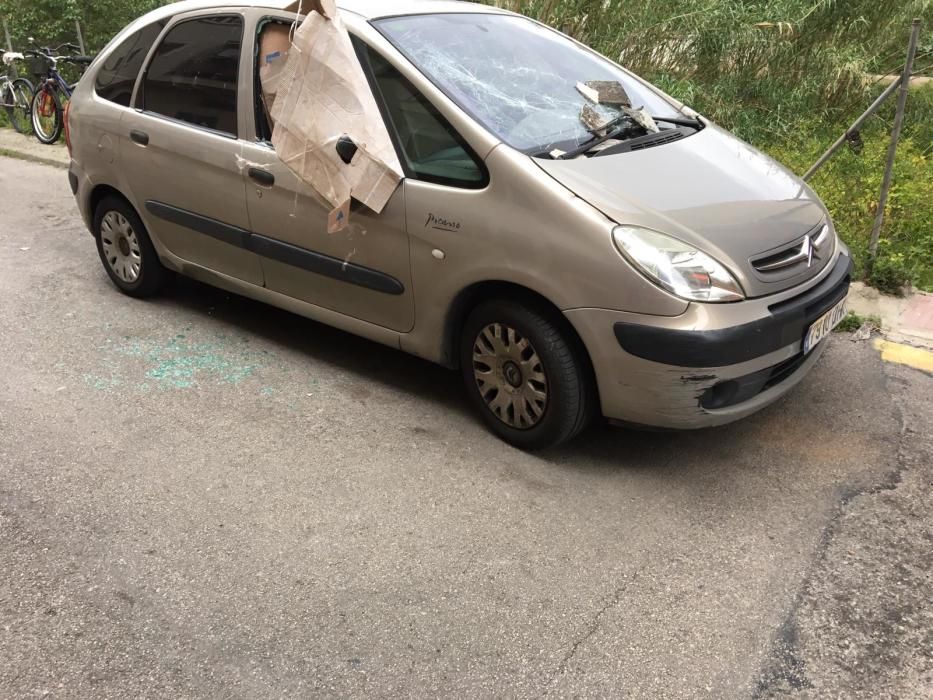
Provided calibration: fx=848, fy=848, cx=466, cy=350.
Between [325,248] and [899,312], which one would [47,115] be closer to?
[325,248]

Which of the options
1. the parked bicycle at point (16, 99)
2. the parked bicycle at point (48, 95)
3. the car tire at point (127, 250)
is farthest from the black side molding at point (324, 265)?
the parked bicycle at point (16, 99)

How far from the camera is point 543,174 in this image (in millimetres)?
3166

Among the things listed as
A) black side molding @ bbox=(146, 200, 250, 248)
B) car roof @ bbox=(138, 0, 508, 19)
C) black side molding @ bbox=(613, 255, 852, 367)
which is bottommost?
black side molding @ bbox=(146, 200, 250, 248)

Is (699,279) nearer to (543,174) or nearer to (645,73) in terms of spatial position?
(543,174)

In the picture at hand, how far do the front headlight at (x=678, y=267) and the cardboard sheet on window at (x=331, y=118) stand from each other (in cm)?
106

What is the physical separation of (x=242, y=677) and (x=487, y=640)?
27.9 inches

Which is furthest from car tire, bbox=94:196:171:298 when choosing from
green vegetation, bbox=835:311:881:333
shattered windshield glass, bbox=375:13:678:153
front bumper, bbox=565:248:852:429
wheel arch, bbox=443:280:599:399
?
green vegetation, bbox=835:311:881:333

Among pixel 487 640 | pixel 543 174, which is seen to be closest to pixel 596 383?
pixel 543 174

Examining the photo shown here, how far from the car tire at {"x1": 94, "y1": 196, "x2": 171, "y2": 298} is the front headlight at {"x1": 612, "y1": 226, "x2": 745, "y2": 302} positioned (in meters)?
3.01

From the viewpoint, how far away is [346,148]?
3.53 m

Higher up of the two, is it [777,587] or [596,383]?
[596,383]

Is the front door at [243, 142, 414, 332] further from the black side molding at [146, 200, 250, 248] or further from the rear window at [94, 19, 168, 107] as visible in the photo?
the rear window at [94, 19, 168, 107]

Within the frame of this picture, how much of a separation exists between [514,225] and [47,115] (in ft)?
27.9

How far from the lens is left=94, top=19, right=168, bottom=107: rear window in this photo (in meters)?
4.56
